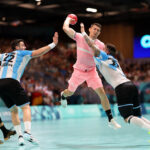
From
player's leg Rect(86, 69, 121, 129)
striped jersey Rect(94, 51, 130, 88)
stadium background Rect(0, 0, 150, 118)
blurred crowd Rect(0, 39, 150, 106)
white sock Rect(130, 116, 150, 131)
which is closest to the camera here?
white sock Rect(130, 116, 150, 131)

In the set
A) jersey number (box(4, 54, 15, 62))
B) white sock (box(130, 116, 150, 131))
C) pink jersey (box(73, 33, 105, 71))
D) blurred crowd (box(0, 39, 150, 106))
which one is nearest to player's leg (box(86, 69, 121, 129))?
pink jersey (box(73, 33, 105, 71))

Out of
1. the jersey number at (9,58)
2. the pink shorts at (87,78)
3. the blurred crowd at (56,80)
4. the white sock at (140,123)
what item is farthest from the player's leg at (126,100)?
the blurred crowd at (56,80)

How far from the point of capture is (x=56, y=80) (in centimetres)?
2003

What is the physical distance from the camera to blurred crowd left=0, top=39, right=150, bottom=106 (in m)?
17.3

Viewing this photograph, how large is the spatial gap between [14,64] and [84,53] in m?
1.99

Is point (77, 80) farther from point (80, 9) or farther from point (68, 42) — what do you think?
point (68, 42)

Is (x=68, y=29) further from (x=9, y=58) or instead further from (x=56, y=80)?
(x=56, y=80)

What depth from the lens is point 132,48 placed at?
101 feet

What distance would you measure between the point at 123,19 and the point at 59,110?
1467 centimetres

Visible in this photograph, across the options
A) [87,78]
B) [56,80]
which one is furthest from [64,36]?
[87,78]

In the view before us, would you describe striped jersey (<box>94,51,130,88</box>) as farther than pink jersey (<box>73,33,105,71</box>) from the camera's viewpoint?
No

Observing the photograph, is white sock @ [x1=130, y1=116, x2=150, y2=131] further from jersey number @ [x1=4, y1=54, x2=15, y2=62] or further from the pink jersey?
jersey number @ [x1=4, y1=54, x2=15, y2=62]

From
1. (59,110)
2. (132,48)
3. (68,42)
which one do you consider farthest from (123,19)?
(59,110)

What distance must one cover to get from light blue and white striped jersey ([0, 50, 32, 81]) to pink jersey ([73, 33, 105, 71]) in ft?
5.48
